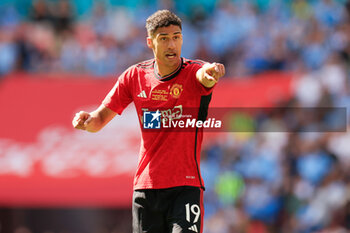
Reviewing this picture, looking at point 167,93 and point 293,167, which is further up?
point 167,93

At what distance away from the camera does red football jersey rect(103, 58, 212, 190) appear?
5617mm

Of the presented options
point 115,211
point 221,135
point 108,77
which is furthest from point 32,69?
point 221,135

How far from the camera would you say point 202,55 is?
561 inches

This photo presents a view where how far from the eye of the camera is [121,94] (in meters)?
6.06

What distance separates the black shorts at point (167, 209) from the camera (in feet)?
18.1

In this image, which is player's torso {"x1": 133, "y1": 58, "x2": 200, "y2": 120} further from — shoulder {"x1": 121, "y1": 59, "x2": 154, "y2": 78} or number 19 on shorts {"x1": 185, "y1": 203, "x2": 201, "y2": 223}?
number 19 on shorts {"x1": 185, "y1": 203, "x2": 201, "y2": 223}

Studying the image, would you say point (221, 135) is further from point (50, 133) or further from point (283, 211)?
point (50, 133)

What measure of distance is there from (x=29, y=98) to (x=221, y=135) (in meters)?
→ 4.20

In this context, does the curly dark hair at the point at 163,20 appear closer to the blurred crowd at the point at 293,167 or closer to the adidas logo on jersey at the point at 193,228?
the adidas logo on jersey at the point at 193,228

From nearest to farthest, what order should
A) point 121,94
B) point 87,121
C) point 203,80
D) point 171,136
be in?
point 203,80 → point 171,136 → point 87,121 → point 121,94

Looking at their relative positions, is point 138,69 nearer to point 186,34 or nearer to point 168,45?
point 168,45

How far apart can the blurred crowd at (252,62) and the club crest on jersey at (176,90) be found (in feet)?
20.8

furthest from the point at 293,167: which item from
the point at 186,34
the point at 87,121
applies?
the point at 87,121

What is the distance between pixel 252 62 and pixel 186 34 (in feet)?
6.94
